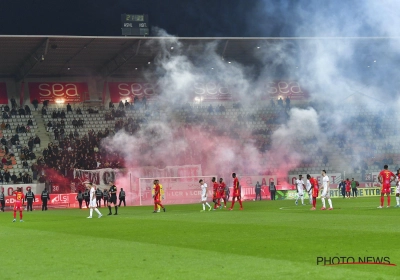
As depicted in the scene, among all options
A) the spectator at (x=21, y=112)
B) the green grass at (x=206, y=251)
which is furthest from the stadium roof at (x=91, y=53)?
the green grass at (x=206, y=251)

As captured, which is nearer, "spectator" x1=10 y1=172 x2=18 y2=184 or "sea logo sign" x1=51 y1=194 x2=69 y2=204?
"sea logo sign" x1=51 y1=194 x2=69 y2=204

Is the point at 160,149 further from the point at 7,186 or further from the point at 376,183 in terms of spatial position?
the point at 376,183

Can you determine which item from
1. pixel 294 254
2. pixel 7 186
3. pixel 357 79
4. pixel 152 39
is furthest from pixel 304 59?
pixel 294 254

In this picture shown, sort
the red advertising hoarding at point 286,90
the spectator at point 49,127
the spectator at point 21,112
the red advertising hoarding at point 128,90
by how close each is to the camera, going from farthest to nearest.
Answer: the red advertising hoarding at point 286,90 → the red advertising hoarding at point 128,90 → the spectator at point 21,112 → the spectator at point 49,127

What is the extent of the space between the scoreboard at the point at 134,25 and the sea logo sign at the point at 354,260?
158 feet

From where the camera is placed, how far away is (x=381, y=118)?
6344cm

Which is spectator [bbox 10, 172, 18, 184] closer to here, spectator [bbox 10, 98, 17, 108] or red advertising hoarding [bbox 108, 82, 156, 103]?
spectator [bbox 10, 98, 17, 108]

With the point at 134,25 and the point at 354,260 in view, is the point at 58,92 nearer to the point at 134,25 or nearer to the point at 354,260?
the point at 134,25

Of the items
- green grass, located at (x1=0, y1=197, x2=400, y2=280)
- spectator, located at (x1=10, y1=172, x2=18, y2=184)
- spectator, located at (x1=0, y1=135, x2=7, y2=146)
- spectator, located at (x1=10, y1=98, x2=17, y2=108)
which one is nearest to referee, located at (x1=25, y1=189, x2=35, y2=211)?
spectator, located at (x1=10, y1=172, x2=18, y2=184)

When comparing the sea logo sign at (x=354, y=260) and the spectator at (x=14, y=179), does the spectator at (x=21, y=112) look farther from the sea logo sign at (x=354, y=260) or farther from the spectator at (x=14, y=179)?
the sea logo sign at (x=354, y=260)

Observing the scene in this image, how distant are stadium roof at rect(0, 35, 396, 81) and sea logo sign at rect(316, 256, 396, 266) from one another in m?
45.9

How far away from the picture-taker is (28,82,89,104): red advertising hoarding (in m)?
65.1

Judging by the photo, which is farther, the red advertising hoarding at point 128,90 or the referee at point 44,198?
the red advertising hoarding at point 128,90

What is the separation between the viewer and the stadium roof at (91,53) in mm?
56906
